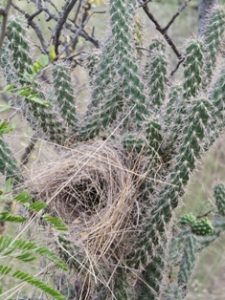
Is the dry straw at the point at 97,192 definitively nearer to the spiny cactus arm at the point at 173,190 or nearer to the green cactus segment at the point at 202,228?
the spiny cactus arm at the point at 173,190

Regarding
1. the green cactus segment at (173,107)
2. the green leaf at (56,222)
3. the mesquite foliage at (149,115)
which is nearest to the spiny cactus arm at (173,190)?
the mesquite foliage at (149,115)

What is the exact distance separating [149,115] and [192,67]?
25 cm

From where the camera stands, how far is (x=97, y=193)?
2648mm

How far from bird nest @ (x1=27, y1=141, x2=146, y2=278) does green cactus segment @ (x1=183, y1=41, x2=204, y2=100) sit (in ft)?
1.11

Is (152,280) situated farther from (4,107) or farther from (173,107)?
(4,107)

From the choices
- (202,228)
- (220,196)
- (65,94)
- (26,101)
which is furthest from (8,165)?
(220,196)

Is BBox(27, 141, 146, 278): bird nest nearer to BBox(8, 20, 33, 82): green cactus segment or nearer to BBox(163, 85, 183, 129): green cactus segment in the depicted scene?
BBox(163, 85, 183, 129): green cactus segment

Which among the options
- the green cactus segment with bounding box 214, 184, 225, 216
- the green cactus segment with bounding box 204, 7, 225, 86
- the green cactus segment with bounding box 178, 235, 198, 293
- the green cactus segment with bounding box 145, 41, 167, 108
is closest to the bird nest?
the green cactus segment with bounding box 145, 41, 167, 108

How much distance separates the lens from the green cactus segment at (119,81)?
2.80 m

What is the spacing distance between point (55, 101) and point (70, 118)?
9 cm

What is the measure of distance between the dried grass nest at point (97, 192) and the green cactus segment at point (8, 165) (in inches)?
2.5

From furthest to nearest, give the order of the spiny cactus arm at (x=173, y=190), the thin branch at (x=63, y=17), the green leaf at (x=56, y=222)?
the thin branch at (x=63, y=17)
the spiny cactus arm at (x=173, y=190)
the green leaf at (x=56, y=222)

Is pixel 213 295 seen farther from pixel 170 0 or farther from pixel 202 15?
pixel 202 15

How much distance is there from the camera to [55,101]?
2883mm
